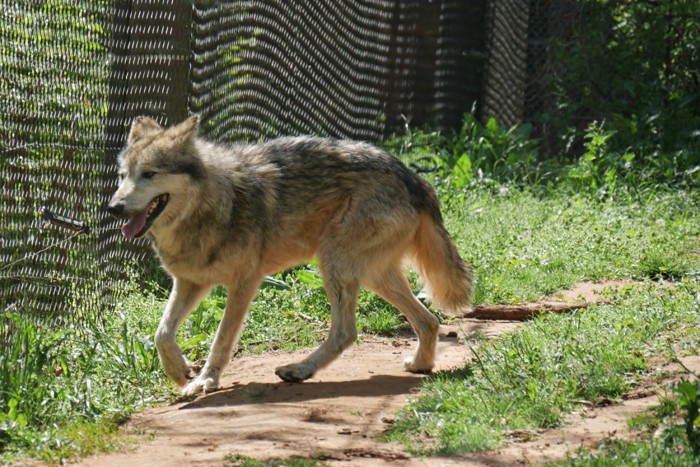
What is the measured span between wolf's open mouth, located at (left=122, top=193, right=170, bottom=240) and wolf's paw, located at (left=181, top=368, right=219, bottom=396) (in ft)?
3.01

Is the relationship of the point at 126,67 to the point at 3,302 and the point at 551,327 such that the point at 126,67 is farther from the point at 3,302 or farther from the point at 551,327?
the point at 551,327

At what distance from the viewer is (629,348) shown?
550 cm

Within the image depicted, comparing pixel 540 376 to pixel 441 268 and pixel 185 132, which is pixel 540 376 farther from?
pixel 185 132

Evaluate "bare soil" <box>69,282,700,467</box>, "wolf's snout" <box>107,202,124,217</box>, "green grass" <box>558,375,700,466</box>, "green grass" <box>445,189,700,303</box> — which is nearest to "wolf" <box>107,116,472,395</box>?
"wolf's snout" <box>107,202,124,217</box>

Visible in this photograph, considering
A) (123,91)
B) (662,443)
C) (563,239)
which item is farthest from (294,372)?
(563,239)

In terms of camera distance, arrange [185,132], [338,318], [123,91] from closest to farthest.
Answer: [185,132] → [338,318] → [123,91]

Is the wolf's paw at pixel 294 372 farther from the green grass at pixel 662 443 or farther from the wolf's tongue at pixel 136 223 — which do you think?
the green grass at pixel 662 443

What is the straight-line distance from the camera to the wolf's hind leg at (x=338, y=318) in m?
6.43

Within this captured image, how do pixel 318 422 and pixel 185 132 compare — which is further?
pixel 185 132

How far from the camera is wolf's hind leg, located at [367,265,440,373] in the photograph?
657 centimetres

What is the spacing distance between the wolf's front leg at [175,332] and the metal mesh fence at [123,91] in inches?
33.0

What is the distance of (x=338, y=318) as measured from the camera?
6.59 metres

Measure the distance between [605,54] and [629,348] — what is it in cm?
902

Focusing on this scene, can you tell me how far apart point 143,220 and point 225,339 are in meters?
0.87
